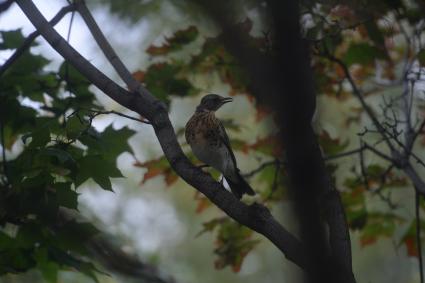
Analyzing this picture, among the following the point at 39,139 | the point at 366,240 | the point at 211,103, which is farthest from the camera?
the point at 211,103

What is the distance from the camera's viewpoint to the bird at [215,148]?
200 inches

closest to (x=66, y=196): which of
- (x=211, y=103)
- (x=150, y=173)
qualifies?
(x=150, y=173)

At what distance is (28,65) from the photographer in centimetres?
462

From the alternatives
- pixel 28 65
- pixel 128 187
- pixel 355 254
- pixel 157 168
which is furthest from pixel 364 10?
pixel 128 187

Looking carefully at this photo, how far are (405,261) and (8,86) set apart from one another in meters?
10.4

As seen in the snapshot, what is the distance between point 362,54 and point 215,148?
4.67 ft

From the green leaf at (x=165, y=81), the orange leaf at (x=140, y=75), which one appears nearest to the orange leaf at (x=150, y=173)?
the green leaf at (x=165, y=81)

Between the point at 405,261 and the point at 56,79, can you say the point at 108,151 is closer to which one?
the point at 56,79

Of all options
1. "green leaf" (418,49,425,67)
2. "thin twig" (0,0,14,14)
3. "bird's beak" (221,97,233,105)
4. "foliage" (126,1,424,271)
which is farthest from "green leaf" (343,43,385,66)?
"thin twig" (0,0,14,14)

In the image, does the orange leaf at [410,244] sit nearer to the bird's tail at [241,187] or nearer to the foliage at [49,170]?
the bird's tail at [241,187]

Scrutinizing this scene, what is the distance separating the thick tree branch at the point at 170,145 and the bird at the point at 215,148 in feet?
6.78

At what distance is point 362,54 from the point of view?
4.87m

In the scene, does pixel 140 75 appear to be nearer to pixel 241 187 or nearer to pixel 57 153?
pixel 241 187

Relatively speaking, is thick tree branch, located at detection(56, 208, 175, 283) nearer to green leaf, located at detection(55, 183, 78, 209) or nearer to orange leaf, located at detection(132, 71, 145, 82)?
green leaf, located at detection(55, 183, 78, 209)
